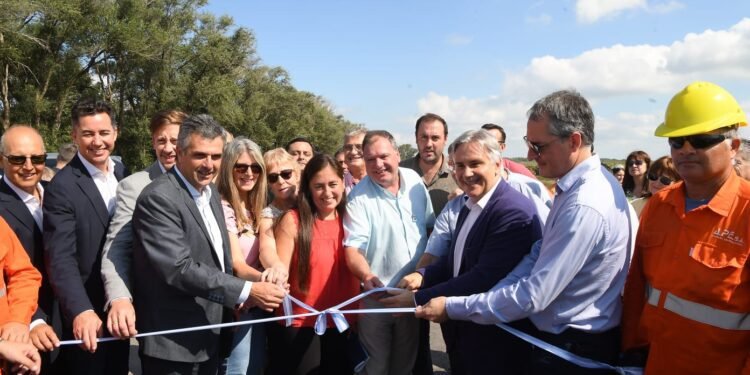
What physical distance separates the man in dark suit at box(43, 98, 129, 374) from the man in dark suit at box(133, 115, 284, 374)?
330 millimetres

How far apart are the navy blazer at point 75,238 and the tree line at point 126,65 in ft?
91.0

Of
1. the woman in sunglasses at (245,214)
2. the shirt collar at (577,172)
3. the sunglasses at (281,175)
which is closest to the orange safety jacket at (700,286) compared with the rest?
the shirt collar at (577,172)

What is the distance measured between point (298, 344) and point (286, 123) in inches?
2125

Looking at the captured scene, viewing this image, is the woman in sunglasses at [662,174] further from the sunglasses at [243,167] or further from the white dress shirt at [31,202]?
the white dress shirt at [31,202]

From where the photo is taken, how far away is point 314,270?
404 centimetres

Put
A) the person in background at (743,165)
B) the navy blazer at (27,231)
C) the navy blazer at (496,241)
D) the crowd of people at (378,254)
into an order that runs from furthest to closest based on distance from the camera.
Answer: the person in background at (743,165)
the navy blazer at (27,231)
the navy blazer at (496,241)
the crowd of people at (378,254)

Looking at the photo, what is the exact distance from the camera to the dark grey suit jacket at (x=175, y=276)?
301 centimetres

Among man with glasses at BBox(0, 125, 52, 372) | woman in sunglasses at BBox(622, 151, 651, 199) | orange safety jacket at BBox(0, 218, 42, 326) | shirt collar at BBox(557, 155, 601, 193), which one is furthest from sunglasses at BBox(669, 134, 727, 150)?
woman in sunglasses at BBox(622, 151, 651, 199)

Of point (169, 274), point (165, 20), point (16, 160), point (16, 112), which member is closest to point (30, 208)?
point (16, 160)

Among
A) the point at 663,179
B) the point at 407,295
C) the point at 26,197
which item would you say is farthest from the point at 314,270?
the point at 663,179

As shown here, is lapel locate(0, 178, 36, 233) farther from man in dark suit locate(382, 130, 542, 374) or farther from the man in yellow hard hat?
the man in yellow hard hat

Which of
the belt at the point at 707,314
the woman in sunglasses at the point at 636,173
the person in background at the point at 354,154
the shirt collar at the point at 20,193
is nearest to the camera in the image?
the belt at the point at 707,314

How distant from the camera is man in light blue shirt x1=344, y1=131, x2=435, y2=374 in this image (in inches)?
159

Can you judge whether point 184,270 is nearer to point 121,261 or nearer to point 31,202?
point 121,261
